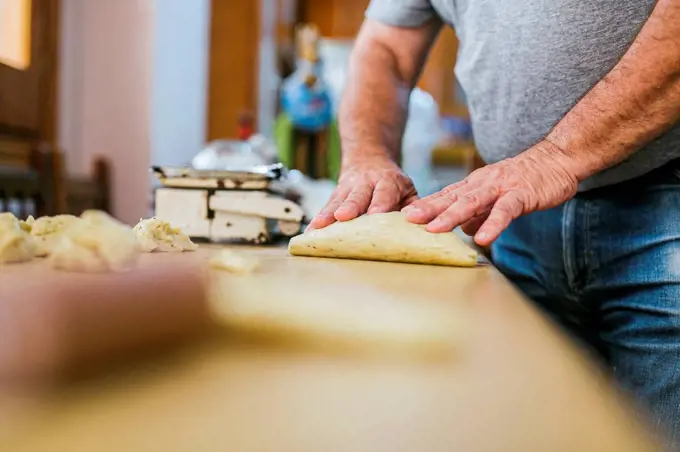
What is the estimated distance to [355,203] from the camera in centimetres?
81

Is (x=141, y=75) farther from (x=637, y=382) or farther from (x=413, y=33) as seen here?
(x=637, y=382)

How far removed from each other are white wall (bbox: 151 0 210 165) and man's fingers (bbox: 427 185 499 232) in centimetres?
195

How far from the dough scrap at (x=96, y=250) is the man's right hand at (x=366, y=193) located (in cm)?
32

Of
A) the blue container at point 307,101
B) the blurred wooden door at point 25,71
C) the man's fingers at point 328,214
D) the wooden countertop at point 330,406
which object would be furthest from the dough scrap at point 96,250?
the blue container at point 307,101

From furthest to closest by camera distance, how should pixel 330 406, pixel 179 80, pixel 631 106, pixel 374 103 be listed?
1. pixel 179 80
2. pixel 374 103
3. pixel 631 106
4. pixel 330 406

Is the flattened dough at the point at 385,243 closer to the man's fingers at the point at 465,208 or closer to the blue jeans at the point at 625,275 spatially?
the man's fingers at the point at 465,208

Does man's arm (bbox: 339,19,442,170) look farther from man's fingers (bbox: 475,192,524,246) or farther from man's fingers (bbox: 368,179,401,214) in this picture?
man's fingers (bbox: 475,192,524,246)

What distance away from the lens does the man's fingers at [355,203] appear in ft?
2.54

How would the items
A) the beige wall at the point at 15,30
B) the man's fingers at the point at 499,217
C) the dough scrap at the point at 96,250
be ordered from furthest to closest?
the beige wall at the point at 15,30
the man's fingers at the point at 499,217
the dough scrap at the point at 96,250

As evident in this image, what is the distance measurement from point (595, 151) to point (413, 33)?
54cm

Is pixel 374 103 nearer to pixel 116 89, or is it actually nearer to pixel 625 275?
pixel 625 275

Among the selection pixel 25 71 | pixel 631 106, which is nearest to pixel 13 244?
pixel 631 106

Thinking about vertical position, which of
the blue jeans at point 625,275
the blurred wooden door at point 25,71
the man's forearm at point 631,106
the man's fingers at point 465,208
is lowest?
the blue jeans at point 625,275

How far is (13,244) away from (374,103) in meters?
0.75
